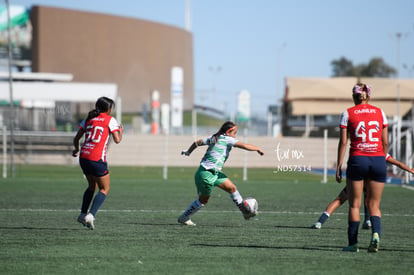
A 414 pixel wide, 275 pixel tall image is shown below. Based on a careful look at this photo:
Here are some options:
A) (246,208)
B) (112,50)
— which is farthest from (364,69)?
(246,208)

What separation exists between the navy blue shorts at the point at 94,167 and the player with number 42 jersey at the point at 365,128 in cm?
393

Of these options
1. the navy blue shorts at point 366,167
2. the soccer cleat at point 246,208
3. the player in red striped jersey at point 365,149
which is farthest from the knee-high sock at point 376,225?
the soccer cleat at point 246,208

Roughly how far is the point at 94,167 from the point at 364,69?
4071 inches

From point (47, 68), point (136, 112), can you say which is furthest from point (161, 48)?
point (47, 68)

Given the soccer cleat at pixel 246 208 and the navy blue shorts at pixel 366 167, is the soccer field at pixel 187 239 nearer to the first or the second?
the soccer cleat at pixel 246 208

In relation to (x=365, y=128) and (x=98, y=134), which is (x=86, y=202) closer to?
(x=98, y=134)

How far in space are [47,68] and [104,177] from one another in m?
93.5

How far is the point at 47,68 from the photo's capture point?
10244 cm

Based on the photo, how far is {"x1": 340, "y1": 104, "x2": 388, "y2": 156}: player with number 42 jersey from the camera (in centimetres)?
920

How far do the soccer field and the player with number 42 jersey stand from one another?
126 cm

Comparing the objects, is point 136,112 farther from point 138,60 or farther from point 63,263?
point 63,263

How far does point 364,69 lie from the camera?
111312 mm

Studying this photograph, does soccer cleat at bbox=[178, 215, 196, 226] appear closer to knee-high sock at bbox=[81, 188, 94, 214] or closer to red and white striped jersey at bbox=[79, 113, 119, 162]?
knee-high sock at bbox=[81, 188, 94, 214]

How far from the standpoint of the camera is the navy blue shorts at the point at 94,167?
37.4ft
